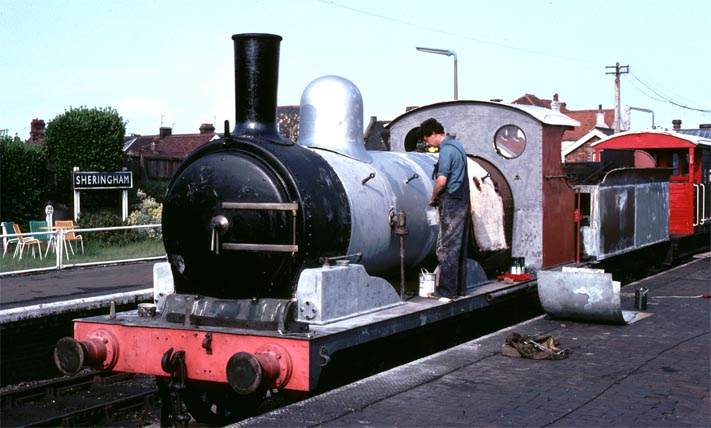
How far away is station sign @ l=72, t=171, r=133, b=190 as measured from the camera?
22547 millimetres

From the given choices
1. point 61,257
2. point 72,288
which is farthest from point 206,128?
point 72,288

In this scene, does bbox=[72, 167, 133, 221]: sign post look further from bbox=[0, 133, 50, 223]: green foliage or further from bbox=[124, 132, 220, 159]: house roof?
bbox=[124, 132, 220, 159]: house roof

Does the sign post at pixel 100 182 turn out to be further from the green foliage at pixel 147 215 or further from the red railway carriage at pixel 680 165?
the red railway carriage at pixel 680 165

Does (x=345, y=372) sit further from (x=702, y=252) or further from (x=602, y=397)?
(x=702, y=252)

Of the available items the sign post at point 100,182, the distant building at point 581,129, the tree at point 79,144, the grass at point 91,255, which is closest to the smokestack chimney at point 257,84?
the grass at point 91,255

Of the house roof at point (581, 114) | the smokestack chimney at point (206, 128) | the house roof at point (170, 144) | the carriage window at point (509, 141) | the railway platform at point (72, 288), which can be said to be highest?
the house roof at point (581, 114)

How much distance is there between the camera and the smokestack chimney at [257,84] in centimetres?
636

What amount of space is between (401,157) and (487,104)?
1.79 m

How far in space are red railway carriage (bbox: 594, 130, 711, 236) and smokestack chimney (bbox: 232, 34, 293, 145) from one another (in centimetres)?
1124

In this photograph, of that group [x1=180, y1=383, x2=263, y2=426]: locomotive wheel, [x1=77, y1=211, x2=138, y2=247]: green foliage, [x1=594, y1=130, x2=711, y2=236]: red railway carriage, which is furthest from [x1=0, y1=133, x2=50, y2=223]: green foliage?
[x1=180, y1=383, x2=263, y2=426]: locomotive wheel

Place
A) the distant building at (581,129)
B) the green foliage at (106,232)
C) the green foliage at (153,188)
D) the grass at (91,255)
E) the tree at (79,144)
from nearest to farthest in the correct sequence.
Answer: the grass at (91,255) → the green foliage at (106,232) → the tree at (79,144) → the green foliage at (153,188) → the distant building at (581,129)

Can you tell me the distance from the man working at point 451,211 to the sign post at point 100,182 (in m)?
16.2

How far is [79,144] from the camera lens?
2525 cm

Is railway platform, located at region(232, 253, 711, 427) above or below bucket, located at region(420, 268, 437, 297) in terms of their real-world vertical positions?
below
